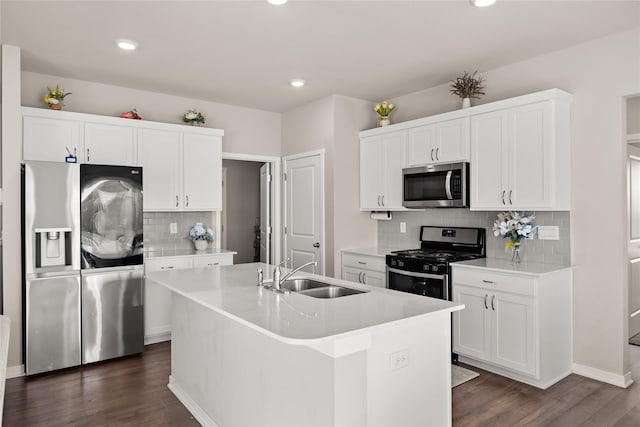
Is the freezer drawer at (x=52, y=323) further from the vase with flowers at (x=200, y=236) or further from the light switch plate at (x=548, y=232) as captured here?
the light switch plate at (x=548, y=232)

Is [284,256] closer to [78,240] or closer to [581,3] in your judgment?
[78,240]

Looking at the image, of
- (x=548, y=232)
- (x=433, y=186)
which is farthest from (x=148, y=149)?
(x=548, y=232)

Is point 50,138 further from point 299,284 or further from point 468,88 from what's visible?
point 468,88

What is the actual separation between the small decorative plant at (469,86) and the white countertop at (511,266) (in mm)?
1556

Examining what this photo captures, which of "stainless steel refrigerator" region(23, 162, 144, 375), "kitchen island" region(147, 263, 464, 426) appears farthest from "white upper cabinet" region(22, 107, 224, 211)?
"kitchen island" region(147, 263, 464, 426)

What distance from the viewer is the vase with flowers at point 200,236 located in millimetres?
4727

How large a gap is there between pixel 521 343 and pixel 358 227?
2283 mm

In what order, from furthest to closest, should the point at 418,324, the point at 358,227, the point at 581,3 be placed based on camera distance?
the point at 358,227 → the point at 581,3 → the point at 418,324

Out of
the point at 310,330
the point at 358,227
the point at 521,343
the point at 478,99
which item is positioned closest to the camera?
the point at 310,330

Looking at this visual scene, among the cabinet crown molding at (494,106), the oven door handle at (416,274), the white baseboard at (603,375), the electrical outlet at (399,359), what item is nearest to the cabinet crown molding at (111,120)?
the cabinet crown molding at (494,106)

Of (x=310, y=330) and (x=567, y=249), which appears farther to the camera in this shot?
(x=567, y=249)

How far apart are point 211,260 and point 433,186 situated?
2.48 meters

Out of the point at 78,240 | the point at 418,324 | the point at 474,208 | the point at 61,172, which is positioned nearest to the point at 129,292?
the point at 78,240

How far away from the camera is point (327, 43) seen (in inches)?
133
